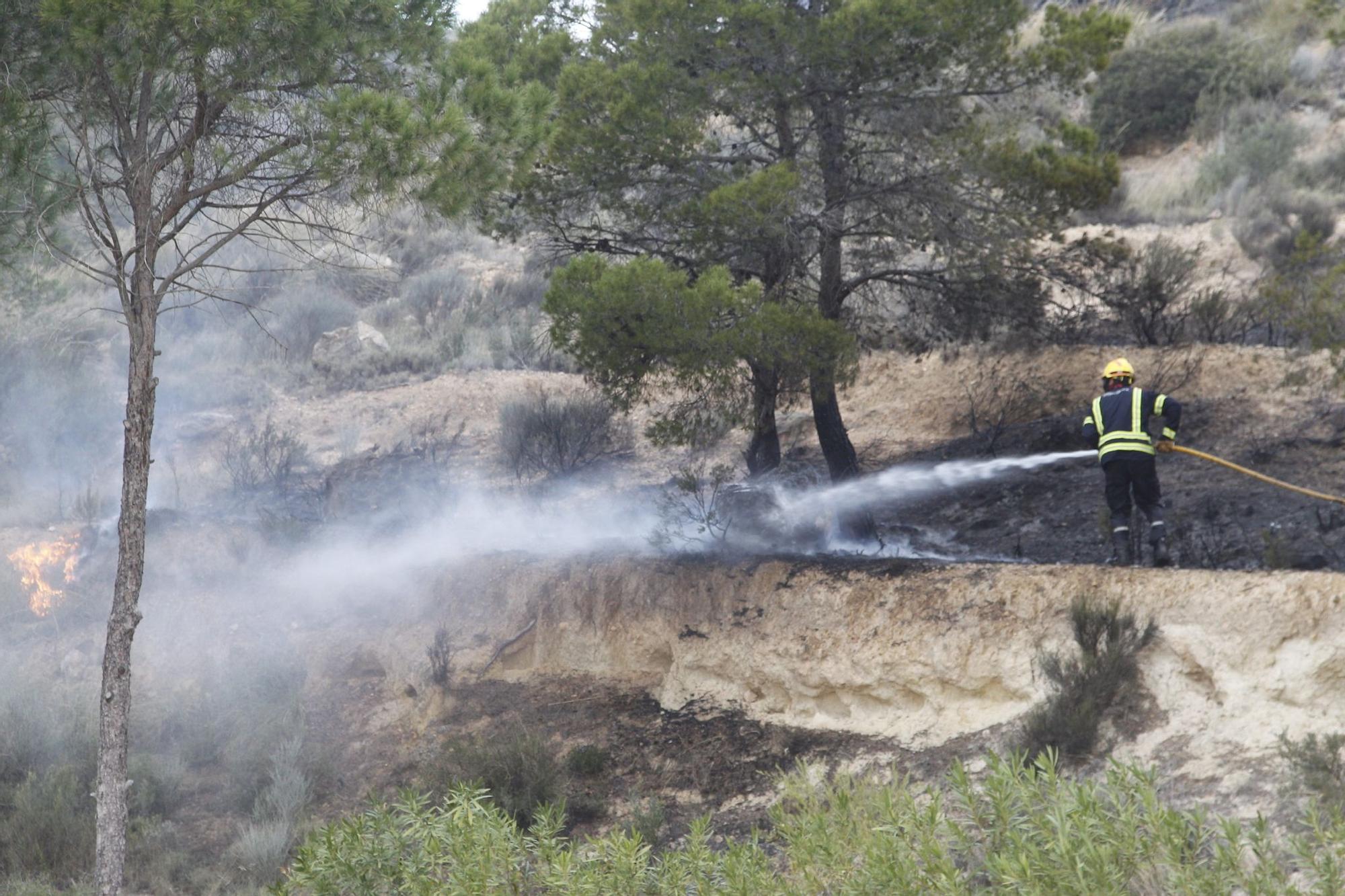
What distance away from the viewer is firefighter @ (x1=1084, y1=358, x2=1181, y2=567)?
920 centimetres

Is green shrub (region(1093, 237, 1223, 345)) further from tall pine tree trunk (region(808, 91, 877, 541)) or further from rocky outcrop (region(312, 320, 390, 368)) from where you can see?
rocky outcrop (region(312, 320, 390, 368))

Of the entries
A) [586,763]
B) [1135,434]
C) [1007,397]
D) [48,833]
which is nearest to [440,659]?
[586,763]

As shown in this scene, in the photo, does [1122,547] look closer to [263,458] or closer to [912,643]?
[912,643]

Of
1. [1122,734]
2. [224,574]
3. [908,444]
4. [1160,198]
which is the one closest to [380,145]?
[1122,734]

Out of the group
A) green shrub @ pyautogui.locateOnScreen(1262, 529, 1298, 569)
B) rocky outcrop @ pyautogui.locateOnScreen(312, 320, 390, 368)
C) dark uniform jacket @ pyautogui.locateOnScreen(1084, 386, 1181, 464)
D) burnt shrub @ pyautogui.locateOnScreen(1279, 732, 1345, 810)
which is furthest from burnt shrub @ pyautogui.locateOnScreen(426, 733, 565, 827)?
rocky outcrop @ pyautogui.locateOnScreen(312, 320, 390, 368)

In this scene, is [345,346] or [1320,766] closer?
[1320,766]

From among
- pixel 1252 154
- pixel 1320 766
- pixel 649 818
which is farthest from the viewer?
pixel 1252 154

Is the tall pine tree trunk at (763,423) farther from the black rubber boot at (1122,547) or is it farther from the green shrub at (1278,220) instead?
the green shrub at (1278,220)

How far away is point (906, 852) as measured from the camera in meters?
Answer: 5.45

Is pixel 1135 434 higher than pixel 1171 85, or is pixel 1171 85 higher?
pixel 1171 85

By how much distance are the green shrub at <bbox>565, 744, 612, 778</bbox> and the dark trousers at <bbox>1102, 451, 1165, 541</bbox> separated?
4.53m

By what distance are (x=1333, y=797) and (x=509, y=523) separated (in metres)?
9.72

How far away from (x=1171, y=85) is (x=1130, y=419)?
17.8 metres

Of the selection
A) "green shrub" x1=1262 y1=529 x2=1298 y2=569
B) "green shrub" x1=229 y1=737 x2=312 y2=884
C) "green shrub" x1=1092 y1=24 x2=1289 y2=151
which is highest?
"green shrub" x1=1092 y1=24 x2=1289 y2=151
